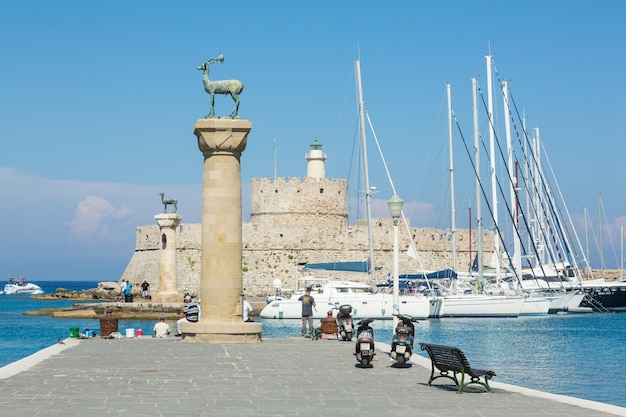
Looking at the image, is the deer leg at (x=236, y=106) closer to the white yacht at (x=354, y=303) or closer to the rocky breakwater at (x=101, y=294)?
the white yacht at (x=354, y=303)

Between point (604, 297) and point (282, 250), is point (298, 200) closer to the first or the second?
point (282, 250)

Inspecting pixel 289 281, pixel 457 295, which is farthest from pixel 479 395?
pixel 289 281

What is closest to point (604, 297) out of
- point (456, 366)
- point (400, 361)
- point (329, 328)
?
point (329, 328)

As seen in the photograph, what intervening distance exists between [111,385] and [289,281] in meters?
43.5

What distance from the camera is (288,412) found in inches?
361

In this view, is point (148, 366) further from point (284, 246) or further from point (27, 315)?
point (284, 246)

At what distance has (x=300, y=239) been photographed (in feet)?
→ 180

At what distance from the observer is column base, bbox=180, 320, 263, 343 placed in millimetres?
17172

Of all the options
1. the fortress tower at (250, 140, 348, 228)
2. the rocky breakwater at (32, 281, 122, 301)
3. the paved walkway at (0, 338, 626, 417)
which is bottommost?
the paved walkway at (0, 338, 626, 417)

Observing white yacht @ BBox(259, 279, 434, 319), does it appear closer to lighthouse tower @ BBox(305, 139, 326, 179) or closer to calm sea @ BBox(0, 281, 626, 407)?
calm sea @ BBox(0, 281, 626, 407)

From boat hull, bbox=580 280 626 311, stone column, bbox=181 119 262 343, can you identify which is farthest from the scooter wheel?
boat hull, bbox=580 280 626 311

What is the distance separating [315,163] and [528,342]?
3039cm

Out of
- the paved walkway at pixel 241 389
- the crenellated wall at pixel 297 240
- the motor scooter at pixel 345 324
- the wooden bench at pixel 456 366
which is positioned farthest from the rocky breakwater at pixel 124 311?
the wooden bench at pixel 456 366

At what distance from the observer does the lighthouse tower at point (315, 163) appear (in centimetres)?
5838
